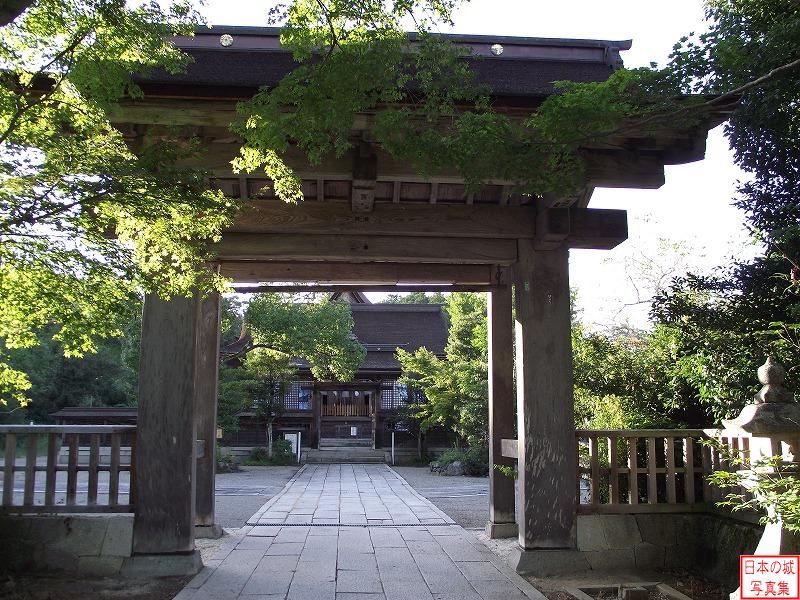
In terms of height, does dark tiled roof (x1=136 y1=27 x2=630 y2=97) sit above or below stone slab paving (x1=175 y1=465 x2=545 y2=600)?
→ above

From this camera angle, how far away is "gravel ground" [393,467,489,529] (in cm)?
952

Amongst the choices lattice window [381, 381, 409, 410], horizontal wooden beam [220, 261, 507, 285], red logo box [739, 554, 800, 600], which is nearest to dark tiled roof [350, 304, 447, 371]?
lattice window [381, 381, 409, 410]

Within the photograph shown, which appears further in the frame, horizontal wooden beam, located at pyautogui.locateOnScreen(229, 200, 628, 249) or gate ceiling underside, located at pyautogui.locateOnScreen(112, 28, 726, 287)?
horizontal wooden beam, located at pyautogui.locateOnScreen(229, 200, 628, 249)

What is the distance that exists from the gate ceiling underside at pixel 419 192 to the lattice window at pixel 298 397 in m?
22.1

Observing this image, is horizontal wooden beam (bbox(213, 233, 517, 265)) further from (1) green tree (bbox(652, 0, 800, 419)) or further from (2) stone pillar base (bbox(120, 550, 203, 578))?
(2) stone pillar base (bbox(120, 550, 203, 578))

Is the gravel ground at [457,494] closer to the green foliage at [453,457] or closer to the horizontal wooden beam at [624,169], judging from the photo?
the green foliage at [453,457]

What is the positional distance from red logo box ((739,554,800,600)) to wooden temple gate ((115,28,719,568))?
1960 mm

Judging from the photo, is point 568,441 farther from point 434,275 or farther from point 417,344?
point 417,344

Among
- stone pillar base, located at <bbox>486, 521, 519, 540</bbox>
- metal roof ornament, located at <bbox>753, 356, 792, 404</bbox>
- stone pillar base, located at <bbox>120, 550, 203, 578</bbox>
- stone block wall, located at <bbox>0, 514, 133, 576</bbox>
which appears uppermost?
metal roof ornament, located at <bbox>753, 356, 792, 404</bbox>

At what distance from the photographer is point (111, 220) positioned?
4348 millimetres

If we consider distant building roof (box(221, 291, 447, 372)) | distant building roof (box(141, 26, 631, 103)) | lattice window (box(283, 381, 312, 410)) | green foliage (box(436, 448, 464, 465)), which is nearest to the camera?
distant building roof (box(141, 26, 631, 103))

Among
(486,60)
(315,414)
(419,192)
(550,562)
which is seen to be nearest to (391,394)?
(315,414)

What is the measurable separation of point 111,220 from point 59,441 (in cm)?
227

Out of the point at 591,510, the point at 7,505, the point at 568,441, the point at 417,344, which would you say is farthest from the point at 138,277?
the point at 417,344
